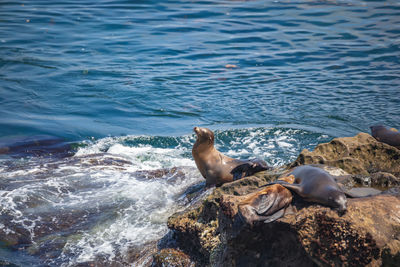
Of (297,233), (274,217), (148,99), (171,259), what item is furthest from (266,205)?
(148,99)

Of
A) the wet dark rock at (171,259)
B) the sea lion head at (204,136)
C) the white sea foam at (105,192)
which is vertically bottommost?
the white sea foam at (105,192)

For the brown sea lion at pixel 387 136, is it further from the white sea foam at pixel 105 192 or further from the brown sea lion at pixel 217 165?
the white sea foam at pixel 105 192

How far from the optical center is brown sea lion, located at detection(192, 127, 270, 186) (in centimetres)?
559

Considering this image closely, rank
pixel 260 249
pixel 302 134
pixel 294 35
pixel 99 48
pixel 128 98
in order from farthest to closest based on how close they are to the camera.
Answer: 1. pixel 294 35
2. pixel 99 48
3. pixel 128 98
4. pixel 302 134
5. pixel 260 249

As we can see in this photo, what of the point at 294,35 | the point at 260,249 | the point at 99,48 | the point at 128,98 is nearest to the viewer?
the point at 260,249

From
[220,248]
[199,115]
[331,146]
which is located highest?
[331,146]

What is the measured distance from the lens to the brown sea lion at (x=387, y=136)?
578 centimetres

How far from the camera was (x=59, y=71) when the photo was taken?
12641 mm

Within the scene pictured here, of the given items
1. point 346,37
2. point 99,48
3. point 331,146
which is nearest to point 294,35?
point 346,37

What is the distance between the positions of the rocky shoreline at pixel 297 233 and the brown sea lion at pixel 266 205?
0.07 m

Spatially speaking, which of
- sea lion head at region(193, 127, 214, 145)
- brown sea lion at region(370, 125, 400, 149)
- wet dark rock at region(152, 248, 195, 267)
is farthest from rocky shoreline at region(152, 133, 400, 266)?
sea lion head at region(193, 127, 214, 145)

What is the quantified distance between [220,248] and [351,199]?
1.27 metres

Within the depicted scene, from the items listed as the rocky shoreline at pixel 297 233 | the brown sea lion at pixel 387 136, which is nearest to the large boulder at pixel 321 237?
the rocky shoreline at pixel 297 233

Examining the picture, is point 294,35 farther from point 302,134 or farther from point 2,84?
point 2,84
